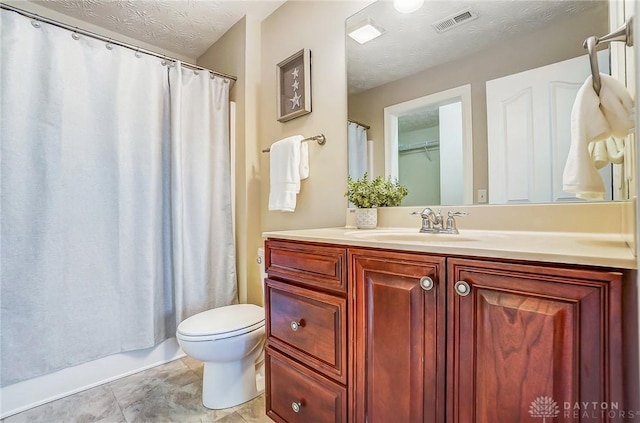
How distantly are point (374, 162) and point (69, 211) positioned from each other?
163cm

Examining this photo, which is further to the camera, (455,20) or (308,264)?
(455,20)

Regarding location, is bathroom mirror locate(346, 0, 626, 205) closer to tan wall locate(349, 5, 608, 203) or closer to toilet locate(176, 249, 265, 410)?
tan wall locate(349, 5, 608, 203)

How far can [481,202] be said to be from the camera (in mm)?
1111

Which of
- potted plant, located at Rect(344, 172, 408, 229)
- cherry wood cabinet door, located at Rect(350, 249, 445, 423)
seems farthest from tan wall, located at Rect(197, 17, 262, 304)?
cherry wood cabinet door, located at Rect(350, 249, 445, 423)

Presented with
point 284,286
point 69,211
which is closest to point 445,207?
point 284,286

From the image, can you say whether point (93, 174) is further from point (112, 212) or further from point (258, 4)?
point (258, 4)

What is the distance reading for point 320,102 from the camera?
1.65 meters

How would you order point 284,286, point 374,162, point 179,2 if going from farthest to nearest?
1. point 179,2
2. point 374,162
3. point 284,286

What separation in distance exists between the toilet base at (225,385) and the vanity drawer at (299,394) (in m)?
0.32

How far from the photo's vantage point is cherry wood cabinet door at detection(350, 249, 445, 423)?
686mm

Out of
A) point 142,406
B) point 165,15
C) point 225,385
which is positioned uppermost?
point 165,15

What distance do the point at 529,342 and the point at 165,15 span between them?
2.57 metres

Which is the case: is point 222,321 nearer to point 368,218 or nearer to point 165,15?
point 368,218

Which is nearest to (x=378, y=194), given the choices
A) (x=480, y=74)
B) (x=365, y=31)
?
(x=480, y=74)
